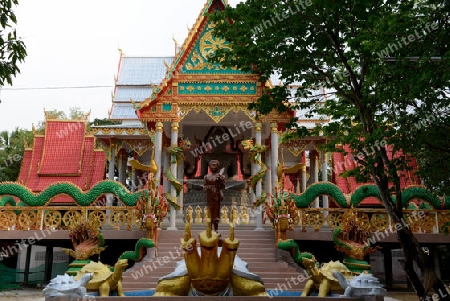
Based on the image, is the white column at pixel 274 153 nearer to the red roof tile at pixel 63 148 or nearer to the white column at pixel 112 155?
the white column at pixel 112 155

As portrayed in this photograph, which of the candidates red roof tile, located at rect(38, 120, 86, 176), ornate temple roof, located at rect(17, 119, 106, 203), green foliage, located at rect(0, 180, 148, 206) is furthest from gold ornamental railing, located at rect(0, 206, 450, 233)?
red roof tile, located at rect(38, 120, 86, 176)

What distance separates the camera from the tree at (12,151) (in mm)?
24578

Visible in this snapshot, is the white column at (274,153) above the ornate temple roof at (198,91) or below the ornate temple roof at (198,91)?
below

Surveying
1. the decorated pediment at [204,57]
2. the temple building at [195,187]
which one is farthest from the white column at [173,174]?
the decorated pediment at [204,57]

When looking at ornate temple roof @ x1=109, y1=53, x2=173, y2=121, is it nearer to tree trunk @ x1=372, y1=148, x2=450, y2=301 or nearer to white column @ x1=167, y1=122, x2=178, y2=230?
white column @ x1=167, y1=122, x2=178, y2=230

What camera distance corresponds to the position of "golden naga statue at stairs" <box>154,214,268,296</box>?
6090mm

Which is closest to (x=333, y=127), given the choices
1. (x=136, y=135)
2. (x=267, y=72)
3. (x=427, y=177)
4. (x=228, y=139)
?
(x=267, y=72)

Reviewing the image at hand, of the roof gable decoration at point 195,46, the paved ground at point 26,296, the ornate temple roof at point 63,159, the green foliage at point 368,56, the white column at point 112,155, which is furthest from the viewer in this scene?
the ornate temple roof at point 63,159

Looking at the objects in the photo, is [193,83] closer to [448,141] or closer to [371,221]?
[371,221]

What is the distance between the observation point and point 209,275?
241 inches

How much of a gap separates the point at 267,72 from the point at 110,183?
5.86 metres

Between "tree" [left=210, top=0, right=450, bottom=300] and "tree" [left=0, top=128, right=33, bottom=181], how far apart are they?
18.5m

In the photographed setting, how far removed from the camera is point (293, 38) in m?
7.99

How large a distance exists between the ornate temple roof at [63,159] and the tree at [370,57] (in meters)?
11.9
